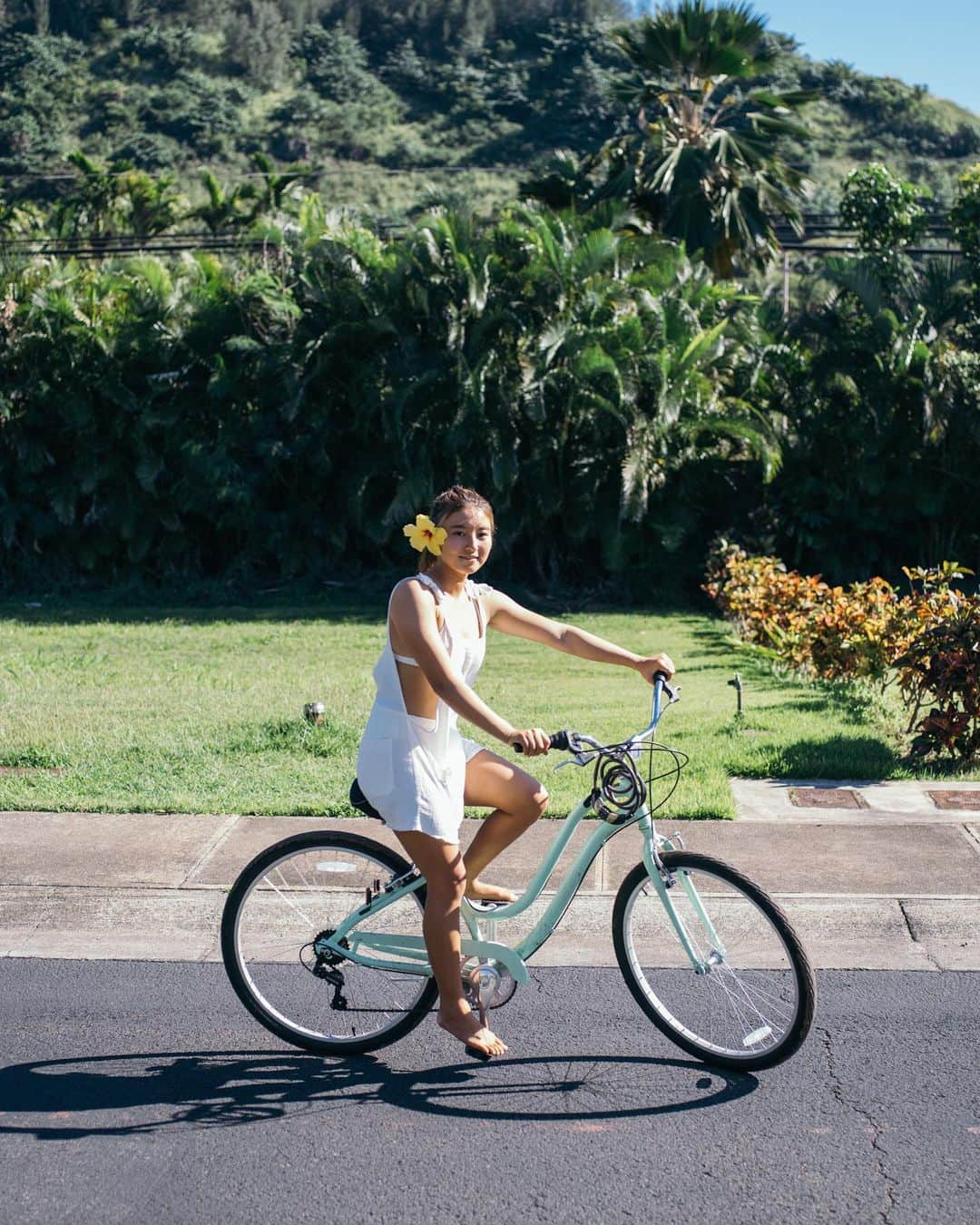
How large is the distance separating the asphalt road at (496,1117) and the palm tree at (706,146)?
17.1 meters

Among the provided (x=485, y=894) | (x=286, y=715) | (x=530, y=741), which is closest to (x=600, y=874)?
(x=485, y=894)

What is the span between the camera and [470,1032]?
444 cm

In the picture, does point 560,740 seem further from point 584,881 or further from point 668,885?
point 584,881

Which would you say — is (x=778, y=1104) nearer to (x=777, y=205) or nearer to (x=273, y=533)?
(x=273, y=533)

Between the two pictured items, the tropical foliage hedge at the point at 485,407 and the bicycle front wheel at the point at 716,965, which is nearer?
the bicycle front wheel at the point at 716,965

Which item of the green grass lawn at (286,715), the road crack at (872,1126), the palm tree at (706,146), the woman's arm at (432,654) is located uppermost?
the palm tree at (706,146)

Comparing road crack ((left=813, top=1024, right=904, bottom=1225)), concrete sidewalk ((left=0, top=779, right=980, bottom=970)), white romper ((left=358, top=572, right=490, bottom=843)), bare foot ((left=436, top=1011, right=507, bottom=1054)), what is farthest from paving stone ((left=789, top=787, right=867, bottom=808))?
white romper ((left=358, top=572, right=490, bottom=843))

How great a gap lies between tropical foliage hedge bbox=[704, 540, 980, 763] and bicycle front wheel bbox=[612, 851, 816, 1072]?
4.05 metres

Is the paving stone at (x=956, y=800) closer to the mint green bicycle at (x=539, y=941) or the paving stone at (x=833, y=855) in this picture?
the paving stone at (x=833, y=855)

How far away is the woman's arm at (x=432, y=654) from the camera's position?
4.17 meters

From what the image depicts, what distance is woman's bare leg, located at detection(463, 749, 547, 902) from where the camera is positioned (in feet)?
14.8

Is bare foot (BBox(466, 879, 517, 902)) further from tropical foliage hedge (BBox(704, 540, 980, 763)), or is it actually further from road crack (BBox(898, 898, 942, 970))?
tropical foliage hedge (BBox(704, 540, 980, 763))

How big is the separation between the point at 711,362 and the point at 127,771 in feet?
40.0

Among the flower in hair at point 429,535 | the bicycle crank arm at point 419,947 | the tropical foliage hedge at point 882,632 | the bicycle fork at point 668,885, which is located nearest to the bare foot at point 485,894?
the bicycle crank arm at point 419,947
